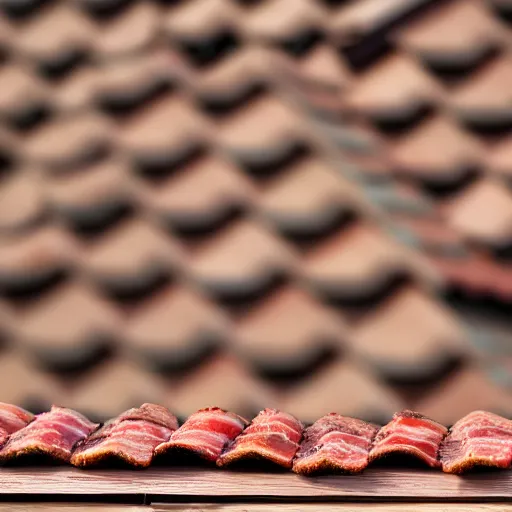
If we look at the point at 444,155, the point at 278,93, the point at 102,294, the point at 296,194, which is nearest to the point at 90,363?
the point at 102,294

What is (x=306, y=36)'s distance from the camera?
2408mm

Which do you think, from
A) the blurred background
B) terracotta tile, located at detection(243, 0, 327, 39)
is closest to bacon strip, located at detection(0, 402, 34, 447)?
the blurred background

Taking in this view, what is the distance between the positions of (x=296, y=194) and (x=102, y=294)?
0.53 meters

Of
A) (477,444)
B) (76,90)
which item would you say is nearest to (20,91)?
(76,90)

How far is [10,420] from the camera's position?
1.65 m

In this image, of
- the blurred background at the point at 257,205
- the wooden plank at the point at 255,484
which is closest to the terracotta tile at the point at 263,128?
the blurred background at the point at 257,205

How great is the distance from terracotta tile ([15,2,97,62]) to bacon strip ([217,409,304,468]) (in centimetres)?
146

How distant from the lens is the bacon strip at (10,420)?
159 cm

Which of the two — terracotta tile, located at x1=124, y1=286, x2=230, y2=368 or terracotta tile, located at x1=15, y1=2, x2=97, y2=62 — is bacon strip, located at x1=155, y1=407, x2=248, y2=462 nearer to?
terracotta tile, located at x1=124, y1=286, x2=230, y2=368

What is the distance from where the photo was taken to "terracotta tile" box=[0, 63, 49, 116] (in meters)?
2.52

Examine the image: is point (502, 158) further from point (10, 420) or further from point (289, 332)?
point (10, 420)

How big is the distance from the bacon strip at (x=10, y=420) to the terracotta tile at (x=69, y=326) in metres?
0.30

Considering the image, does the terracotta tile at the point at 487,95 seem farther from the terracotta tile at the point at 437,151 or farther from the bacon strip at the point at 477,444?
the bacon strip at the point at 477,444

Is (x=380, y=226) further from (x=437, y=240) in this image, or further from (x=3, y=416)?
(x=3, y=416)
